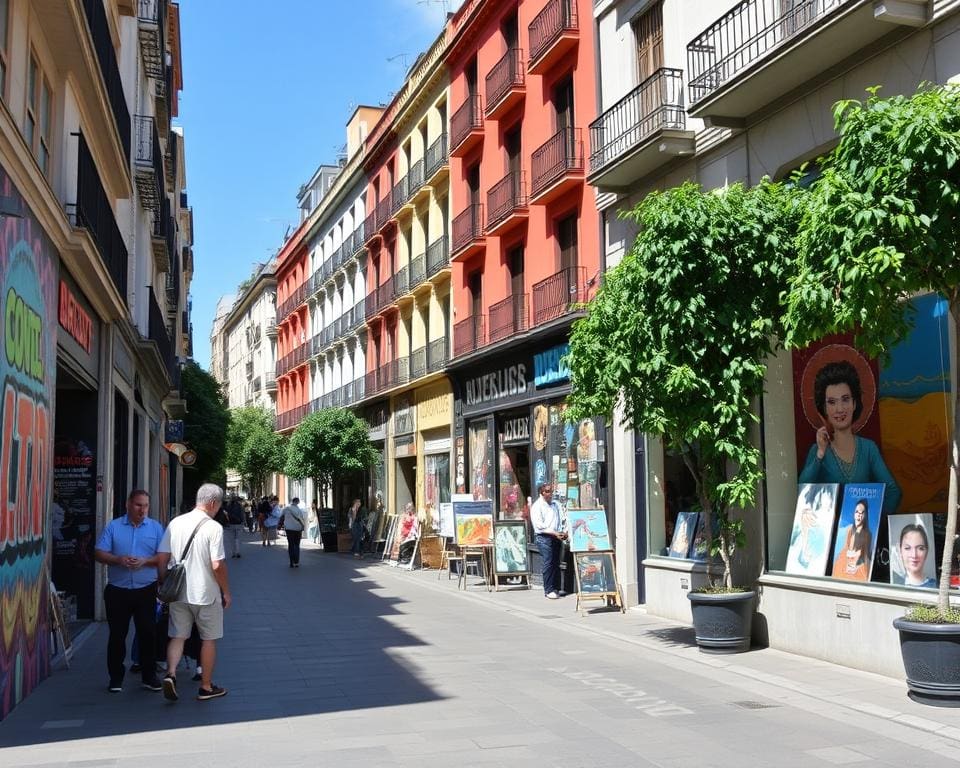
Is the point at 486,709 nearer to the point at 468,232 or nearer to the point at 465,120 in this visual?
the point at 468,232

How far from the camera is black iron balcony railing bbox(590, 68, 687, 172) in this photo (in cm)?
1416

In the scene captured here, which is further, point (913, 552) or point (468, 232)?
point (468, 232)

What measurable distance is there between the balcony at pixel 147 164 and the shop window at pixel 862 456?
14007 millimetres

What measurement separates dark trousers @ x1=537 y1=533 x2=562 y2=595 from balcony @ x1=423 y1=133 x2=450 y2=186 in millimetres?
13209

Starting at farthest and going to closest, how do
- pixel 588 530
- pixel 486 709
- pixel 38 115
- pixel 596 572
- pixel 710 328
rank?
pixel 588 530, pixel 596 572, pixel 38 115, pixel 710 328, pixel 486 709

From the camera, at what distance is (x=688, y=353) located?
35.5ft

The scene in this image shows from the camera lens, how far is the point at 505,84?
2314cm

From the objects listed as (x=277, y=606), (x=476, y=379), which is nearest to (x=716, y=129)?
(x=277, y=606)

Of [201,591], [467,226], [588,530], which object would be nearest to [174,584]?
[201,591]

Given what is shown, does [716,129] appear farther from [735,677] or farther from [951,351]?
[735,677]

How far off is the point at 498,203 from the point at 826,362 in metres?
13.3

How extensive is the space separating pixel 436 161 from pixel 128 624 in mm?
21121

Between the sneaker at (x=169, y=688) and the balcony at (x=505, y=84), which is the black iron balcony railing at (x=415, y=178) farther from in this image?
the sneaker at (x=169, y=688)

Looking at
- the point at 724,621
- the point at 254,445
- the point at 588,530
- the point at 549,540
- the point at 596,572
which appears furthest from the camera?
the point at 254,445
